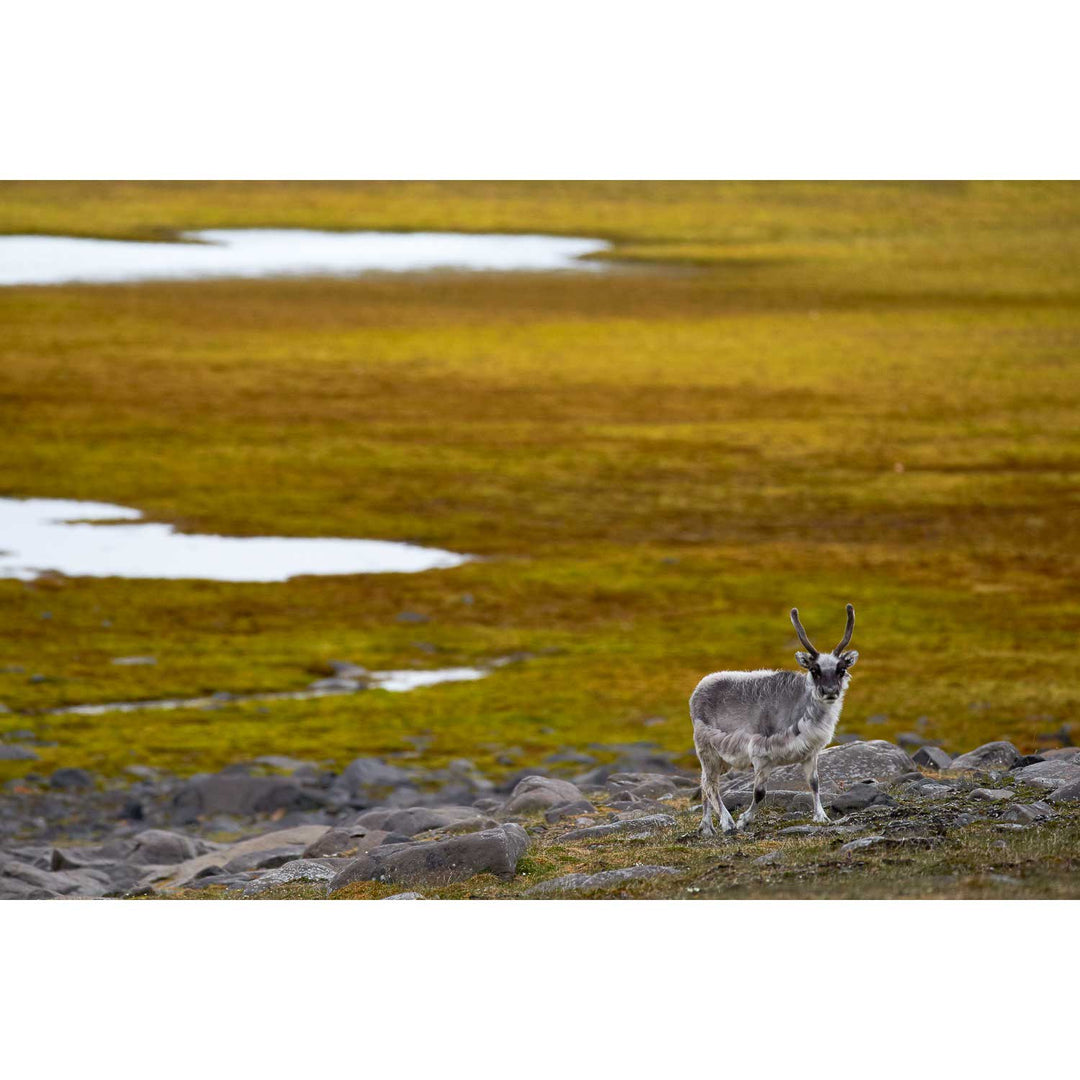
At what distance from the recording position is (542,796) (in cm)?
1543

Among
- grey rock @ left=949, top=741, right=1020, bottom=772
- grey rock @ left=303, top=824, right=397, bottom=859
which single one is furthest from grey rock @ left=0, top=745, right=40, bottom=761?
grey rock @ left=949, top=741, right=1020, bottom=772

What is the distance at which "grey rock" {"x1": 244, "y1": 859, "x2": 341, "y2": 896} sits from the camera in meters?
12.6

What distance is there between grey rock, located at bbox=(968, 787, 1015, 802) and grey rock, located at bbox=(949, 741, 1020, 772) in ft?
6.26

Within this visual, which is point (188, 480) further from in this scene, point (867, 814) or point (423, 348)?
point (867, 814)

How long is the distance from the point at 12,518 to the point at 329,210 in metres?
11.9

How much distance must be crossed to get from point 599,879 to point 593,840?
1.48m

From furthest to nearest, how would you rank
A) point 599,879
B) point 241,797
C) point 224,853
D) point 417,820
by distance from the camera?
1. point 241,797
2. point 224,853
3. point 417,820
4. point 599,879

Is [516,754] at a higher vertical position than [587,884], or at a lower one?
lower

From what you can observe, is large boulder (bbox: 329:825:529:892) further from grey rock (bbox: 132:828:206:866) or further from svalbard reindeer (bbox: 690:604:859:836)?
grey rock (bbox: 132:828:206:866)

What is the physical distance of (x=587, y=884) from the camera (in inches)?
416

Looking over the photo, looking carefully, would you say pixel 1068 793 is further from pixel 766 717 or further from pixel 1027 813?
pixel 766 717

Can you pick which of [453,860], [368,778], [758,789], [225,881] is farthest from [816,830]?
[368,778]

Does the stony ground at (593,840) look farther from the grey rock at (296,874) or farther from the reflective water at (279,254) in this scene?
the reflective water at (279,254)

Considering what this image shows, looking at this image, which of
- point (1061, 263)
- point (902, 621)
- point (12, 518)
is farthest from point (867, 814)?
point (12, 518)
